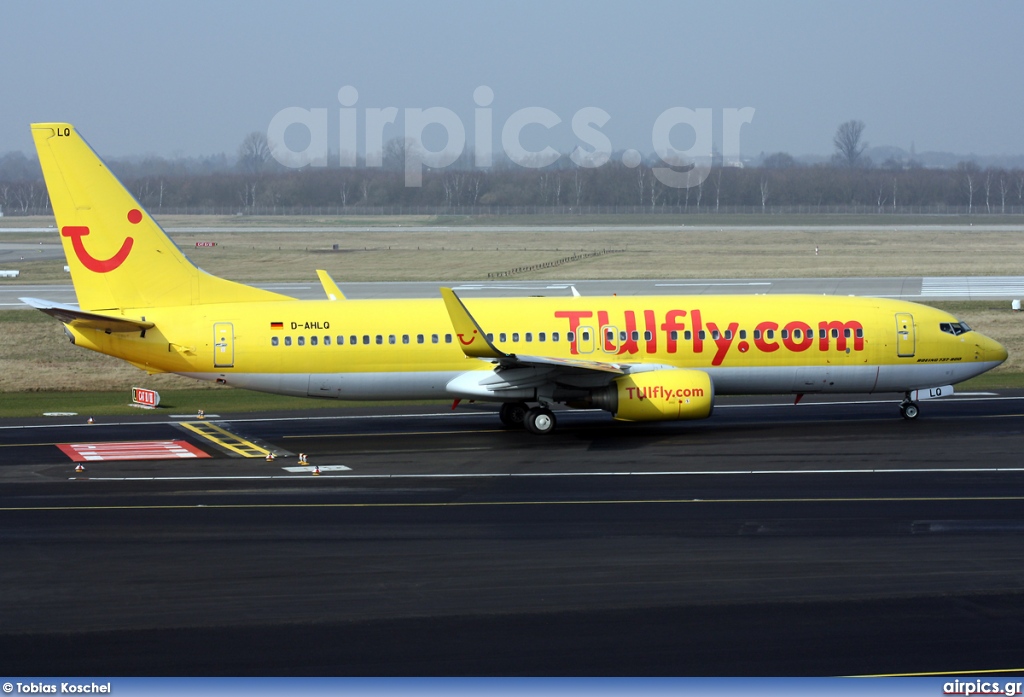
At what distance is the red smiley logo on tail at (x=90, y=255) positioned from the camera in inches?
1309

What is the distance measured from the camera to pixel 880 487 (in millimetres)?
25875

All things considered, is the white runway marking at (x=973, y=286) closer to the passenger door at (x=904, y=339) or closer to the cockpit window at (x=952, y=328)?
the cockpit window at (x=952, y=328)

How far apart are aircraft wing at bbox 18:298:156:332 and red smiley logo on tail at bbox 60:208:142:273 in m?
1.44

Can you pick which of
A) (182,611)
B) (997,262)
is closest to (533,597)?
(182,611)

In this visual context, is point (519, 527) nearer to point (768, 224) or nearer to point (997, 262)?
point (997, 262)

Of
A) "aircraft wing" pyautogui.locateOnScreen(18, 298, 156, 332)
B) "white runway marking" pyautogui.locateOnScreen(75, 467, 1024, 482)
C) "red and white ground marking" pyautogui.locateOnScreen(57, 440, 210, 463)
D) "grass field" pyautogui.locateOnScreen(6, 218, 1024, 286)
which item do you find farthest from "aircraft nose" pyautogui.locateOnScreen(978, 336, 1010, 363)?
"grass field" pyautogui.locateOnScreen(6, 218, 1024, 286)

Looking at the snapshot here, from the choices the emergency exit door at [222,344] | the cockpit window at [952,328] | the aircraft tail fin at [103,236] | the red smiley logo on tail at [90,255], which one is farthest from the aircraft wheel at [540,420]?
the red smiley logo on tail at [90,255]

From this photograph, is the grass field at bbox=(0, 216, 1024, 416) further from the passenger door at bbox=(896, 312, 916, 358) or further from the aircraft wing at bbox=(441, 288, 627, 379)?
the aircraft wing at bbox=(441, 288, 627, 379)

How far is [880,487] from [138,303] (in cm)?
2169

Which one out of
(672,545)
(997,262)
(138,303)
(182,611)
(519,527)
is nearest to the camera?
(182,611)

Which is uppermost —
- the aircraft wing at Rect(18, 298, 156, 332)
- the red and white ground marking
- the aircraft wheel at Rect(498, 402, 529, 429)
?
the aircraft wing at Rect(18, 298, 156, 332)

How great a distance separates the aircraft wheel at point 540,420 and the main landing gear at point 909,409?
37.3ft

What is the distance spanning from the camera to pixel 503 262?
9950 centimetres

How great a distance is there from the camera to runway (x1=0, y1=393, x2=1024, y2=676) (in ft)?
52.0
